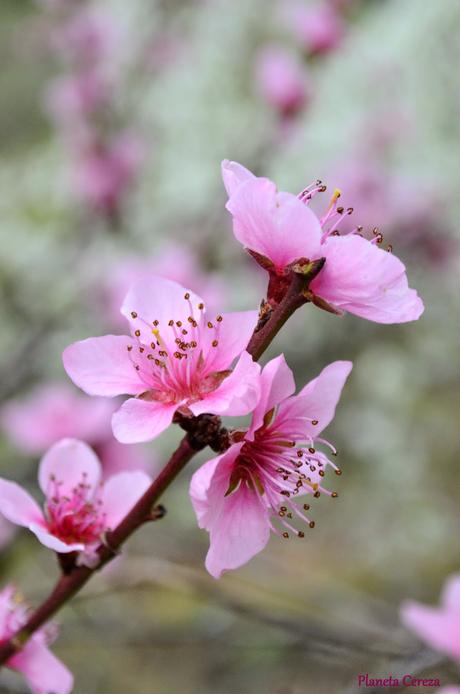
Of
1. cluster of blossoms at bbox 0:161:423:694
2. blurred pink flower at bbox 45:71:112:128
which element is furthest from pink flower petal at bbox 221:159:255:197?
blurred pink flower at bbox 45:71:112:128

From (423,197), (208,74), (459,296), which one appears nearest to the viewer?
(423,197)

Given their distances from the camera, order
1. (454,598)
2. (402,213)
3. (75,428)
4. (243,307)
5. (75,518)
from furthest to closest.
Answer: (243,307) < (402,213) < (75,428) < (454,598) < (75,518)

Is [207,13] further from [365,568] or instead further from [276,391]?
[276,391]

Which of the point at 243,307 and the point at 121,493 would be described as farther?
the point at 243,307

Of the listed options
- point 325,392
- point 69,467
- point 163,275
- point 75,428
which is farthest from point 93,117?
point 325,392

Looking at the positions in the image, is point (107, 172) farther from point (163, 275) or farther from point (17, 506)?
point (17, 506)

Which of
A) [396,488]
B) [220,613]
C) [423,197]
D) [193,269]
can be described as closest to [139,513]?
[193,269]

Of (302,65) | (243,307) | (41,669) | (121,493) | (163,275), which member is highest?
(302,65)

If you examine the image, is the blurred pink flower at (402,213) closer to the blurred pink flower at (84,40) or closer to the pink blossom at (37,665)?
the blurred pink flower at (84,40)
